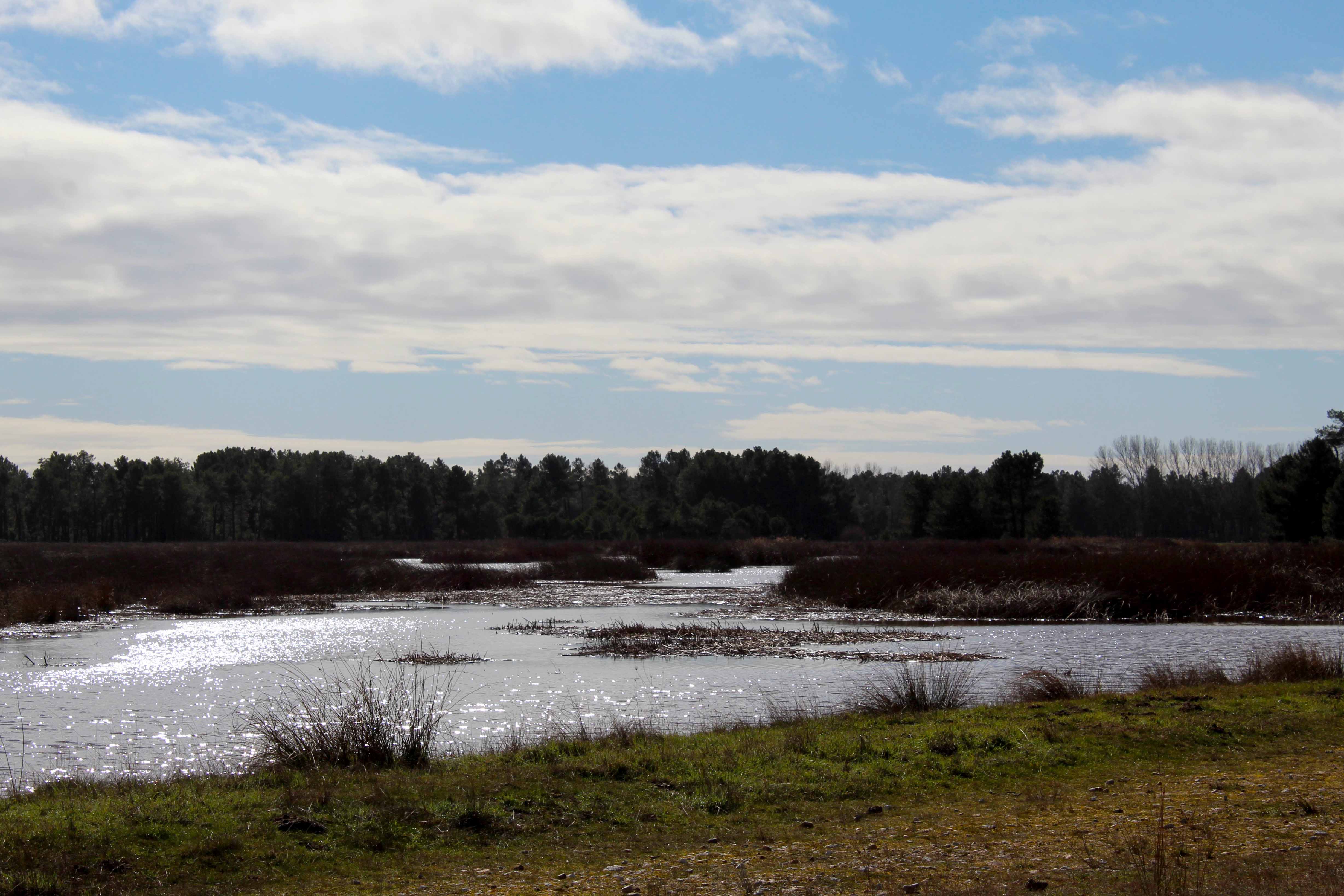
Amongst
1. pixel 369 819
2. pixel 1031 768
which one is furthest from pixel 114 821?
pixel 1031 768

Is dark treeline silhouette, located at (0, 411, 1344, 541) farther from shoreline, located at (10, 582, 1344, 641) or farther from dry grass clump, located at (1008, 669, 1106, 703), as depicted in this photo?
dry grass clump, located at (1008, 669, 1106, 703)

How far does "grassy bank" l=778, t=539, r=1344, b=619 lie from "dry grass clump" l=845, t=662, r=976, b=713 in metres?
16.4

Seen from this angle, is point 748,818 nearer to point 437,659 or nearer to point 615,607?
point 437,659

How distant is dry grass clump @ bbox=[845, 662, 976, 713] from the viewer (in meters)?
15.5

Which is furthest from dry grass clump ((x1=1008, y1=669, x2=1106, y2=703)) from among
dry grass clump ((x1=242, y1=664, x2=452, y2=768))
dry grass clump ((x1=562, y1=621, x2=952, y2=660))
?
dry grass clump ((x1=242, y1=664, x2=452, y2=768))

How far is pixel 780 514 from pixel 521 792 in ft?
428

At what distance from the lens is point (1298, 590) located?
35562 millimetres

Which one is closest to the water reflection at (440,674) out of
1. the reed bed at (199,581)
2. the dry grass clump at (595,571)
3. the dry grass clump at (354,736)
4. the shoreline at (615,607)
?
the dry grass clump at (354,736)

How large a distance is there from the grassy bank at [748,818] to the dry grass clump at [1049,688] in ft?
10.7

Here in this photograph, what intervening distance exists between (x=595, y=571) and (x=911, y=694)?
4482 cm

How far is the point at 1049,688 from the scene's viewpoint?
16.9 meters

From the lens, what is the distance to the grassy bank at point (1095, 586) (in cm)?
Result: 3447

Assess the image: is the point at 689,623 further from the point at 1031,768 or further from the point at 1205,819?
the point at 1205,819

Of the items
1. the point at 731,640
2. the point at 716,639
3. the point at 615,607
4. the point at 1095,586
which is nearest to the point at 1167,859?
the point at 731,640
